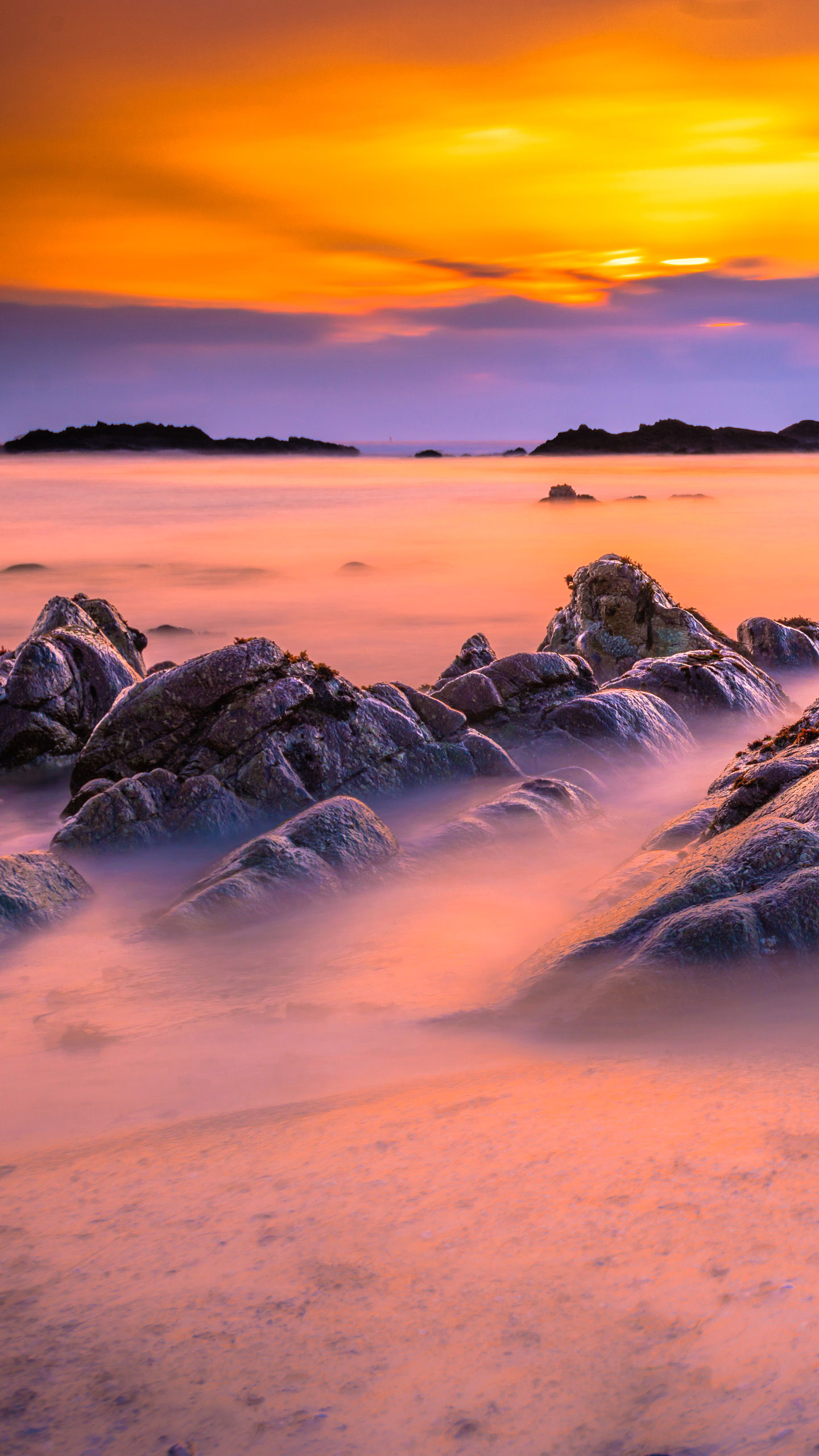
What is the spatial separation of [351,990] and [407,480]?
591 ft

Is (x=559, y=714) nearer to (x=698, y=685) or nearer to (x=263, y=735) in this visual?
(x=698, y=685)

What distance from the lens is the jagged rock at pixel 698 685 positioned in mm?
13812

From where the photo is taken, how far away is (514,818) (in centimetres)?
940

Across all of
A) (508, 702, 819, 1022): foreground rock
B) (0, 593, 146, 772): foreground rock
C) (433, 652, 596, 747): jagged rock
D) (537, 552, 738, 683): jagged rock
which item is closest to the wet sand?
(508, 702, 819, 1022): foreground rock

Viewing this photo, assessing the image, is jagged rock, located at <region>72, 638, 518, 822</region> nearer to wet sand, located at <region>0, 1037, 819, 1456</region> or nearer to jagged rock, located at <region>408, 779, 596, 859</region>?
jagged rock, located at <region>408, 779, 596, 859</region>

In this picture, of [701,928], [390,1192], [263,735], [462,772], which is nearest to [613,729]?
[462,772]

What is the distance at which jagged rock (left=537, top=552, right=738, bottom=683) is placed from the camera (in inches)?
645

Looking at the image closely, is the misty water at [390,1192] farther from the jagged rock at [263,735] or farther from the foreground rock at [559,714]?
the foreground rock at [559,714]

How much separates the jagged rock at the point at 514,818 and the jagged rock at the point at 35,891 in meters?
2.69

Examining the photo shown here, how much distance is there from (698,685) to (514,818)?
18.2ft

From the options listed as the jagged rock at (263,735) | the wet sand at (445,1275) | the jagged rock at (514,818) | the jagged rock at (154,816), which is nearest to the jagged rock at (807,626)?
the jagged rock at (514,818)

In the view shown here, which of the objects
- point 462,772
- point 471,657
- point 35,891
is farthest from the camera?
point 471,657

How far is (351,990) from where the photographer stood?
22.4 feet

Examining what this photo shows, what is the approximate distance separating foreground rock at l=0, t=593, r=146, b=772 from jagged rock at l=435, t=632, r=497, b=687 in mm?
4498
